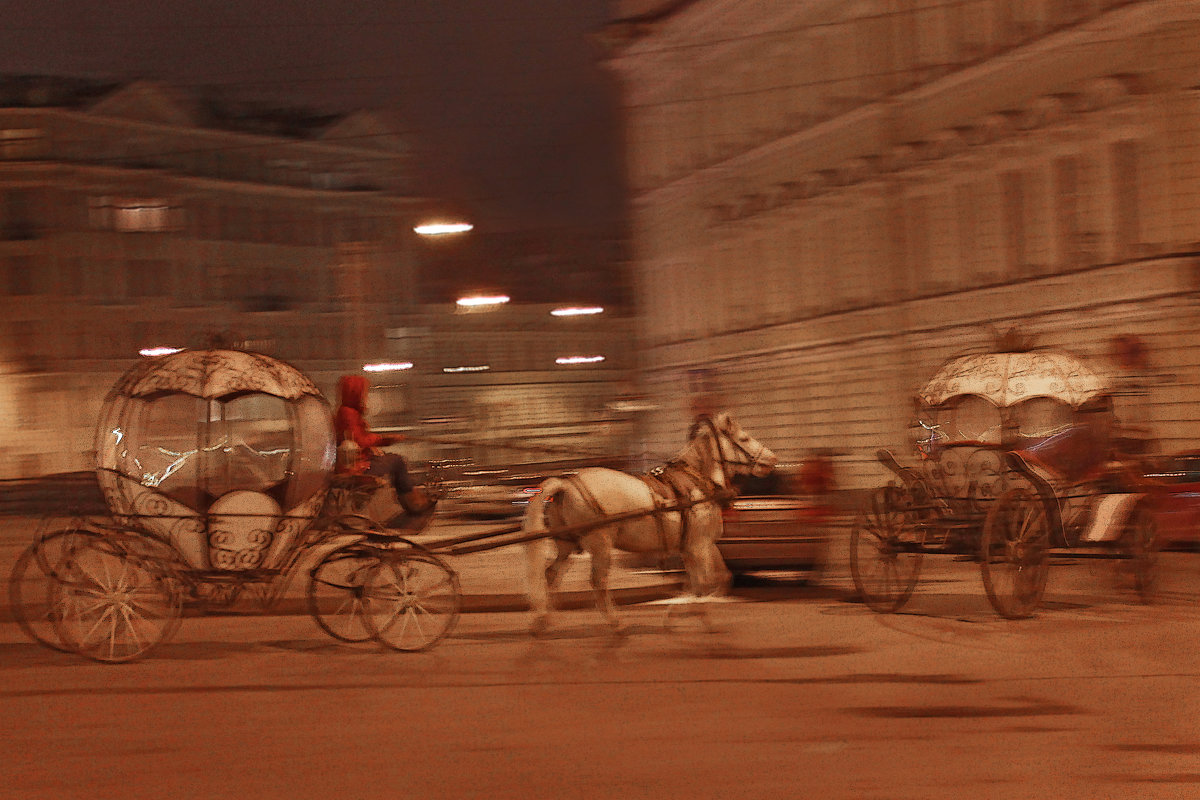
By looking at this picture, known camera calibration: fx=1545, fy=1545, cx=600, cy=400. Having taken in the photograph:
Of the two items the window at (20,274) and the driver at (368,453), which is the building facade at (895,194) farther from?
the window at (20,274)

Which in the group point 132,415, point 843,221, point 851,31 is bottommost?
point 132,415

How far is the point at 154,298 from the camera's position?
44.8 metres

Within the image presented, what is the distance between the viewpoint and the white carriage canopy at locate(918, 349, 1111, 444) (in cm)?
1351

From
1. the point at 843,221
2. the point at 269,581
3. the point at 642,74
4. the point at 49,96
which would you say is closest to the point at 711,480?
the point at 269,581

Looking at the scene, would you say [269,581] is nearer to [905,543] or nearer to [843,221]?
[905,543]

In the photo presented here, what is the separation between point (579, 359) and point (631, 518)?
29.4m

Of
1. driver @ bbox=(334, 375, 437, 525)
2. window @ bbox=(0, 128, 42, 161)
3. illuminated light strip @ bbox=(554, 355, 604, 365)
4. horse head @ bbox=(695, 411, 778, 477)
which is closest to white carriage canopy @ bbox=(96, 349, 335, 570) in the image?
driver @ bbox=(334, 375, 437, 525)

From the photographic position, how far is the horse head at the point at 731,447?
41.2 ft

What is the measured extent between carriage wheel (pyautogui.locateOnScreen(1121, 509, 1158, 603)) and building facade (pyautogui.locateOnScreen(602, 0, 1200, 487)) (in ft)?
9.34

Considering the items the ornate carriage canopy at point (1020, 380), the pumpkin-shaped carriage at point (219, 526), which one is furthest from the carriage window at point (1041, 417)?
the pumpkin-shaped carriage at point (219, 526)

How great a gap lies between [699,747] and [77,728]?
11.0 ft

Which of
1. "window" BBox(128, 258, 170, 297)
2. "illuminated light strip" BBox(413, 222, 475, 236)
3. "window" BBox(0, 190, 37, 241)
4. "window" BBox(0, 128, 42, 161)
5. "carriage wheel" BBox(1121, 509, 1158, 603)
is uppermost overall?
"window" BBox(0, 128, 42, 161)

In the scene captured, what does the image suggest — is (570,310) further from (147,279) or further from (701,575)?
(701,575)

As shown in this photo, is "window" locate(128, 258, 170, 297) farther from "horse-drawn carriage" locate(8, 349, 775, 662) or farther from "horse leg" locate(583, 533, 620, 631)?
"horse leg" locate(583, 533, 620, 631)
